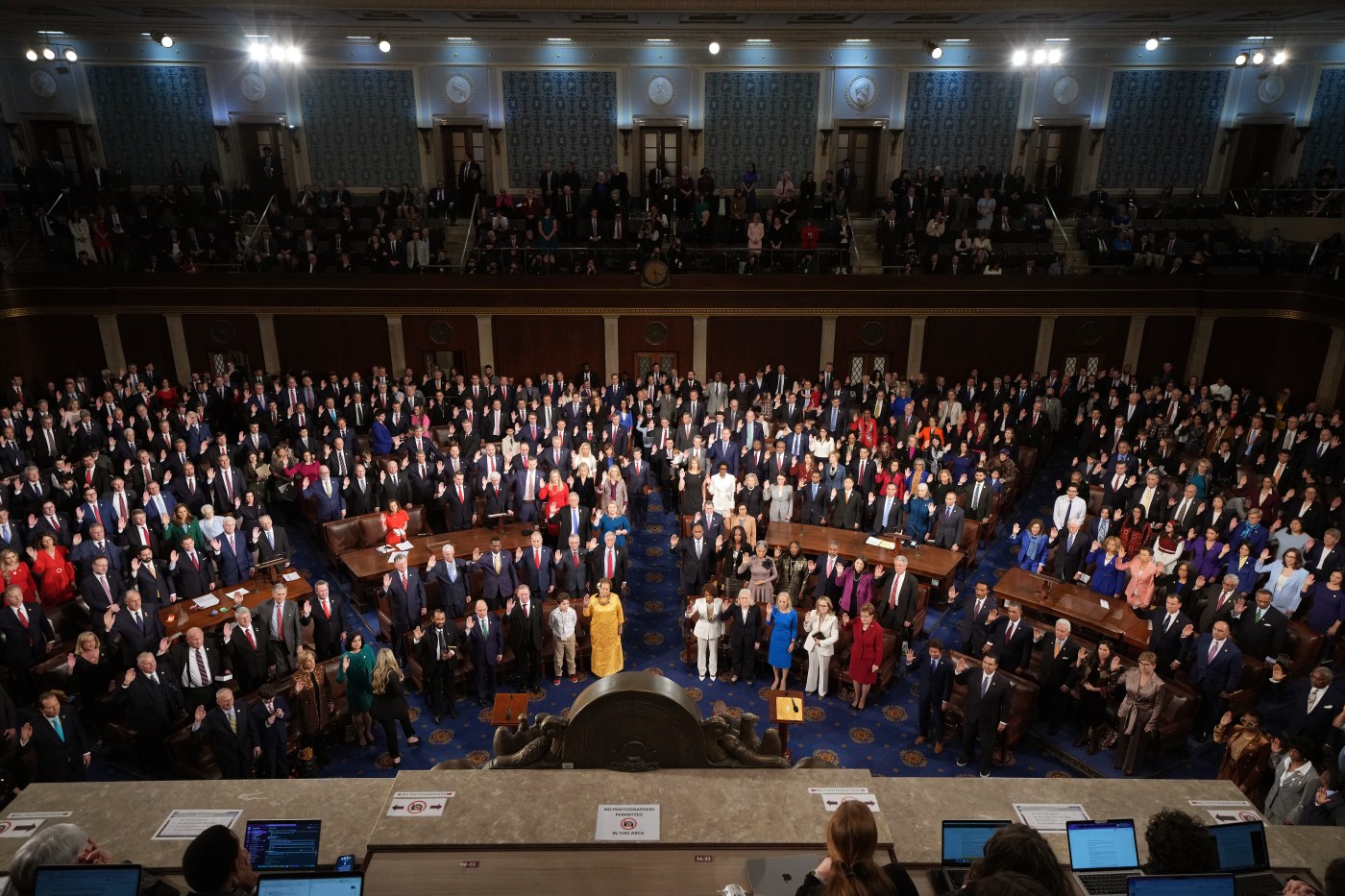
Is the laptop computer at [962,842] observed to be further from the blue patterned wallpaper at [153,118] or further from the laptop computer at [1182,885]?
the blue patterned wallpaper at [153,118]

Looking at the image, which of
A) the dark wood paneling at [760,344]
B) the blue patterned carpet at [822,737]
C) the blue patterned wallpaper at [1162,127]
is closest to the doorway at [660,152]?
the dark wood paneling at [760,344]

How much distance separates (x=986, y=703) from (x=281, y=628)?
730 centimetres

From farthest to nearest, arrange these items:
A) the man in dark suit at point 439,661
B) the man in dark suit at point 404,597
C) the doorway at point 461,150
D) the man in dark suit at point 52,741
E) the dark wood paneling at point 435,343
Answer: the doorway at point 461,150 → the dark wood paneling at point 435,343 → the man in dark suit at point 404,597 → the man in dark suit at point 439,661 → the man in dark suit at point 52,741

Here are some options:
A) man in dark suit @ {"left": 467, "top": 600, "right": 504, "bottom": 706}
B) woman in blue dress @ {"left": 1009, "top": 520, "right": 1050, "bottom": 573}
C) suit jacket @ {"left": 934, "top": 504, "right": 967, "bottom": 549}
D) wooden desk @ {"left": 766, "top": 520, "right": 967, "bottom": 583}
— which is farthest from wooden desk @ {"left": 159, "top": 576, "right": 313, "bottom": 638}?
woman in blue dress @ {"left": 1009, "top": 520, "right": 1050, "bottom": 573}

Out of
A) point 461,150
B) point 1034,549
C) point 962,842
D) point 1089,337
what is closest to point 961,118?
point 1089,337

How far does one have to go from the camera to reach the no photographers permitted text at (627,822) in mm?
3975

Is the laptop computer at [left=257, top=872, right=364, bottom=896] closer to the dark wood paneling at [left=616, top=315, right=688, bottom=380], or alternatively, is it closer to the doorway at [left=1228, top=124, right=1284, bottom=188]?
the dark wood paneling at [left=616, top=315, right=688, bottom=380]

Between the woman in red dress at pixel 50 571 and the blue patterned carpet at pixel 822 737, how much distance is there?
8.66ft

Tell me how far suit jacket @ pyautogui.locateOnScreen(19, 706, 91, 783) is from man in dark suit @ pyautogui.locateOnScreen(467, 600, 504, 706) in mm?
3603

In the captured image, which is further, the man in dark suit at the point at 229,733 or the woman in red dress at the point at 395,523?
the woman in red dress at the point at 395,523

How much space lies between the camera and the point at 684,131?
21859 mm

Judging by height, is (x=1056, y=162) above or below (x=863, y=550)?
above

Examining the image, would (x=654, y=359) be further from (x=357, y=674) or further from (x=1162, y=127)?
(x=1162, y=127)

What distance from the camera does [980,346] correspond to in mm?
19594
